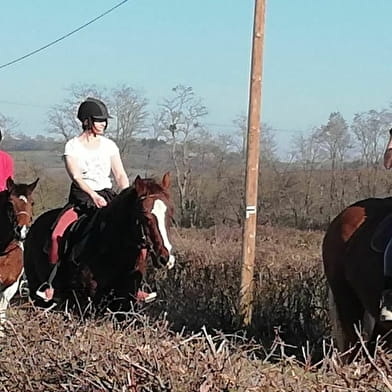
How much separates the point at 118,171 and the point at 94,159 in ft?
1.34

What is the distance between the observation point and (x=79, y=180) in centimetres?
967

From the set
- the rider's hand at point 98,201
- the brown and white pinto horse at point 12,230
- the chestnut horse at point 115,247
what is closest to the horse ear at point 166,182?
the chestnut horse at point 115,247

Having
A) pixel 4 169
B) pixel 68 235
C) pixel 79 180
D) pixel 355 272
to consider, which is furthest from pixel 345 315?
pixel 4 169

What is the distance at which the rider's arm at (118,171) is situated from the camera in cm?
1003

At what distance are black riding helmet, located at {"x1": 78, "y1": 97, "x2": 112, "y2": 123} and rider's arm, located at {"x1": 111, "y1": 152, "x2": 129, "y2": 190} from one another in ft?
1.46

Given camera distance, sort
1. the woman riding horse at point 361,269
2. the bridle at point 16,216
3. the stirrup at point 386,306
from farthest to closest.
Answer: the bridle at point 16,216 < the woman riding horse at point 361,269 < the stirrup at point 386,306

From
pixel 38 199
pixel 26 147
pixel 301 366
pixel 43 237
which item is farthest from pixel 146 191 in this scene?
pixel 26 147

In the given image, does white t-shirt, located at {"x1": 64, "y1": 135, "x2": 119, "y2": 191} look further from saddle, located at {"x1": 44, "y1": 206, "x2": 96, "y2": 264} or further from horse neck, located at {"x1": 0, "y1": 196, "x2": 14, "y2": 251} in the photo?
horse neck, located at {"x1": 0, "y1": 196, "x2": 14, "y2": 251}

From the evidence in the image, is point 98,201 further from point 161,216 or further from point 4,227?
point 161,216

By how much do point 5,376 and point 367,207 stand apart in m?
4.69

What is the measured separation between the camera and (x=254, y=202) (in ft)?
35.4

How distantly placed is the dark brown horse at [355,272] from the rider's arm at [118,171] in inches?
88.5

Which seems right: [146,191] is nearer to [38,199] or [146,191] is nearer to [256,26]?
[256,26]

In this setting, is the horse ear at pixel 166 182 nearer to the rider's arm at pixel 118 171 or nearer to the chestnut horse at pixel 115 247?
the chestnut horse at pixel 115 247
